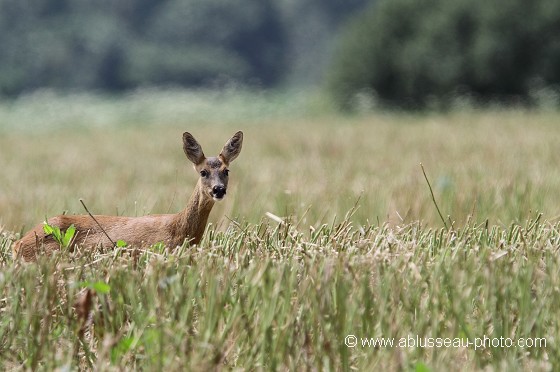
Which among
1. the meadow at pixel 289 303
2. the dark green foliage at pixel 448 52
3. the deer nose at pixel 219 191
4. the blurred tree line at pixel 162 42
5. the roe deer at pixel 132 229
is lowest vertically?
the blurred tree line at pixel 162 42

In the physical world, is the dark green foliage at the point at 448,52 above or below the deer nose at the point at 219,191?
below

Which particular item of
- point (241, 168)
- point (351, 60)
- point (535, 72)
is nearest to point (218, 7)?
point (351, 60)

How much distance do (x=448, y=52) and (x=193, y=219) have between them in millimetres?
31992

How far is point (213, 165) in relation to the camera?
2.49m

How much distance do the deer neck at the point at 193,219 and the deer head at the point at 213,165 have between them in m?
0.08

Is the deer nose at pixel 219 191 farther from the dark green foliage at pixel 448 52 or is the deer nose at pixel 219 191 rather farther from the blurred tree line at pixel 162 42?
the blurred tree line at pixel 162 42

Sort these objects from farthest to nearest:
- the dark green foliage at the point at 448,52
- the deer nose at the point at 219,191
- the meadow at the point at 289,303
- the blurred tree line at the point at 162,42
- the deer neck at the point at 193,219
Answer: the blurred tree line at the point at 162,42, the dark green foliage at the point at 448,52, the deer neck at the point at 193,219, the deer nose at the point at 219,191, the meadow at the point at 289,303

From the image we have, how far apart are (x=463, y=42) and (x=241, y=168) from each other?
28041 mm

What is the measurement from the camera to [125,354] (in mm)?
2219

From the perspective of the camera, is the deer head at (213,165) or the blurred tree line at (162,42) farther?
the blurred tree line at (162,42)

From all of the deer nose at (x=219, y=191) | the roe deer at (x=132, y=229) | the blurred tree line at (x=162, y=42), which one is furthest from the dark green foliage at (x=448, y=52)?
the deer nose at (x=219, y=191)

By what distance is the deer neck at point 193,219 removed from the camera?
8.61ft

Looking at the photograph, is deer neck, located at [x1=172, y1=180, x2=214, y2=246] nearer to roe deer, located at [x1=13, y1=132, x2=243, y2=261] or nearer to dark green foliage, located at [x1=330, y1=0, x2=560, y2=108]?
roe deer, located at [x1=13, y1=132, x2=243, y2=261]

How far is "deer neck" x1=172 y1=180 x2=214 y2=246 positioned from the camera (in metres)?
2.62
